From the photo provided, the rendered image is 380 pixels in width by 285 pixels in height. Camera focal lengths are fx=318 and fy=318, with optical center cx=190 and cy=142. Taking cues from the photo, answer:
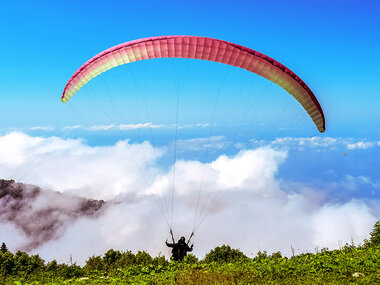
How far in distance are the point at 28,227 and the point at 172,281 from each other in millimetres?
142269

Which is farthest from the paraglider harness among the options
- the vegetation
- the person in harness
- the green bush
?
the green bush

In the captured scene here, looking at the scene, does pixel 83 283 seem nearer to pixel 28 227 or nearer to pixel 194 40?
pixel 194 40

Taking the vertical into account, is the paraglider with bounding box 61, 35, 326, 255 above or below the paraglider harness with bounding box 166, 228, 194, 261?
above

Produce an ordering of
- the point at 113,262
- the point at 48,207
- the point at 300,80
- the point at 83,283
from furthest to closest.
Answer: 1. the point at 48,207
2. the point at 113,262
3. the point at 300,80
4. the point at 83,283

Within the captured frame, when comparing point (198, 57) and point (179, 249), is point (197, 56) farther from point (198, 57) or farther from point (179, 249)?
point (179, 249)

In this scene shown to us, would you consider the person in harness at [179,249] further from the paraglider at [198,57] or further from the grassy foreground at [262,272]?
the paraglider at [198,57]

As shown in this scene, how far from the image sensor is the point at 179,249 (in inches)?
564

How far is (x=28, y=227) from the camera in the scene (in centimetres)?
13262

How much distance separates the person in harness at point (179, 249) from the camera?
46.9ft

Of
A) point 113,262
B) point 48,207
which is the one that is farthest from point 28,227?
point 113,262

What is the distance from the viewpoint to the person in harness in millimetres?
14305

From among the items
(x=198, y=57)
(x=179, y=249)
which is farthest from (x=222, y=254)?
(x=198, y=57)

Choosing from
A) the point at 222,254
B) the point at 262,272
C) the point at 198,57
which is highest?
the point at 198,57

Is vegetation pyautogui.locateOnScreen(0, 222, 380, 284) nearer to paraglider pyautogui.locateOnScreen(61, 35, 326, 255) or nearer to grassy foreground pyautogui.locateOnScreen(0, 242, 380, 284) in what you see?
grassy foreground pyautogui.locateOnScreen(0, 242, 380, 284)
